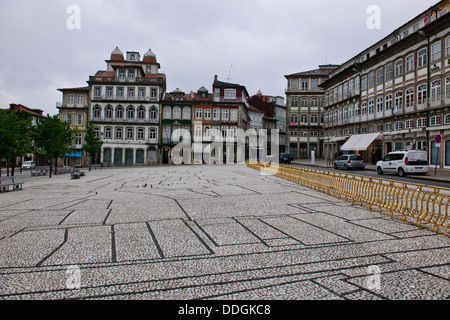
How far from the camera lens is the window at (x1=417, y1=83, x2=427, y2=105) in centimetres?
2759

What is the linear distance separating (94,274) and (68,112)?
54.0m

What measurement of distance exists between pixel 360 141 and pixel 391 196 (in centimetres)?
2949

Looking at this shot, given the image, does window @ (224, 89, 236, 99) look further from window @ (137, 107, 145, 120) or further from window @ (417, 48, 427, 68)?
window @ (417, 48, 427, 68)

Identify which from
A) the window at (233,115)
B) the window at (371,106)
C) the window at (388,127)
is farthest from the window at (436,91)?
the window at (233,115)

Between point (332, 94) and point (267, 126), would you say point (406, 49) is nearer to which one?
point (332, 94)

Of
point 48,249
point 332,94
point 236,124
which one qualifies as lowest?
point 48,249

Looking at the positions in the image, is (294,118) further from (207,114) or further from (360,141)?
(360,141)

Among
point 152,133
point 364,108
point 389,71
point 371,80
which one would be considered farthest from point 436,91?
point 152,133

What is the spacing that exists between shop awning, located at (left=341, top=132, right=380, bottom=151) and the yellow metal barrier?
21158 millimetres

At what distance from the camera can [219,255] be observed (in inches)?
202

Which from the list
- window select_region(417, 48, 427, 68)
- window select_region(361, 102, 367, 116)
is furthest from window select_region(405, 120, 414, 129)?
window select_region(361, 102, 367, 116)

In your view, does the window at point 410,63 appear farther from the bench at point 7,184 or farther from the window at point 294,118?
the bench at point 7,184

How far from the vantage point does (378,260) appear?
4.85m
